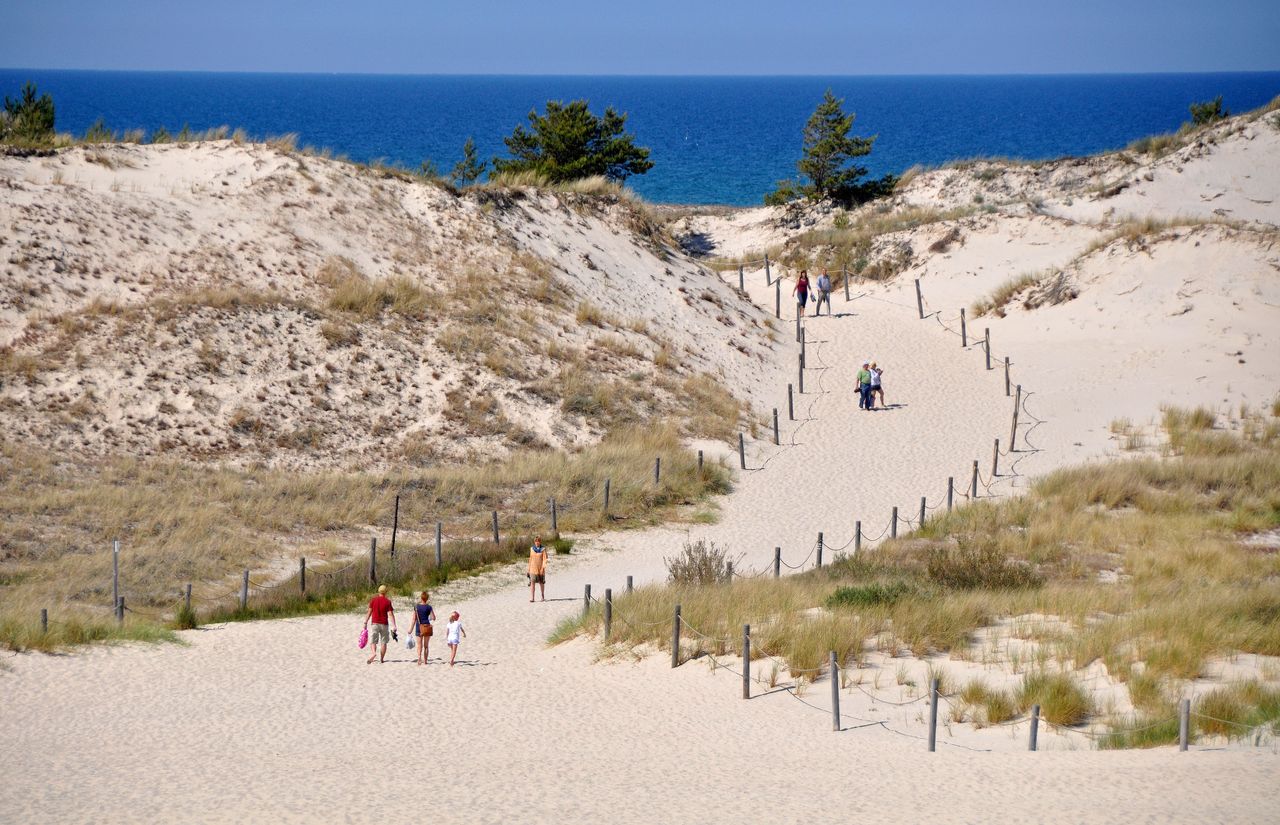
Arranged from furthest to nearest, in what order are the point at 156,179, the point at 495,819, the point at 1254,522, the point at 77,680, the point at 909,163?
1. the point at 909,163
2. the point at 156,179
3. the point at 1254,522
4. the point at 77,680
5. the point at 495,819

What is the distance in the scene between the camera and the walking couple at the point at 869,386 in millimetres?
33906

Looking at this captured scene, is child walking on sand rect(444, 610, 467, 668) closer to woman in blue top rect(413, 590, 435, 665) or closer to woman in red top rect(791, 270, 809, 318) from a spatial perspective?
woman in blue top rect(413, 590, 435, 665)

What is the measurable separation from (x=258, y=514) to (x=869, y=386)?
1738 cm

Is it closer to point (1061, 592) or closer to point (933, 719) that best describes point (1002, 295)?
point (1061, 592)

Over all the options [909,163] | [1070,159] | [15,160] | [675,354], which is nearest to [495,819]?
[675,354]

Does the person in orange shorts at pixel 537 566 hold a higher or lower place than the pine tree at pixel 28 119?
lower

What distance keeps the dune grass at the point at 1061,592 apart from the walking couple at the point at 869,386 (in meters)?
7.93

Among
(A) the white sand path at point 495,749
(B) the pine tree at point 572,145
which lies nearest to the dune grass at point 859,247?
(B) the pine tree at point 572,145

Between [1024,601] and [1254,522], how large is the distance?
25.6 ft

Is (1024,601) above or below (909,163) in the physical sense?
below

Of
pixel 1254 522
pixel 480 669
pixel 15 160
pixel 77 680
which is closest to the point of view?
pixel 77 680

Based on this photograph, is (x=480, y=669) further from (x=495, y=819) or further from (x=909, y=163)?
(x=909, y=163)

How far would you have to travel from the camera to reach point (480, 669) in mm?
17703

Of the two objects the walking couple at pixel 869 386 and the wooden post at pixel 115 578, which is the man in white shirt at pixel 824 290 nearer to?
the walking couple at pixel 869 386
